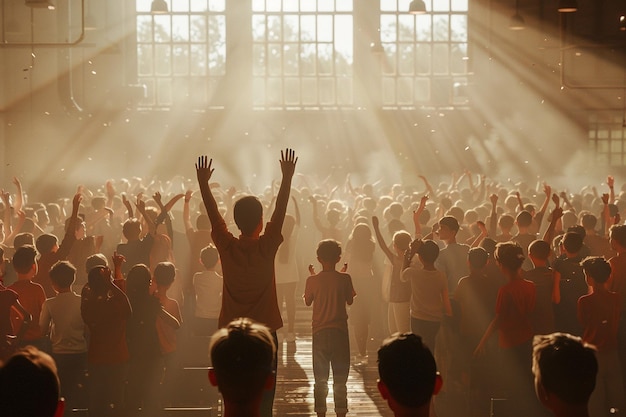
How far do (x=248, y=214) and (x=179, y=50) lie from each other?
21.8 meters

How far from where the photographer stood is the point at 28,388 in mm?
2641

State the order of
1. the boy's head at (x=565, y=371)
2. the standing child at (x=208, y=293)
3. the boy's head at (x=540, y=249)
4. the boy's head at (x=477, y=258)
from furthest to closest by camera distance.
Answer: the standing child at (x=208, y=293), the boy's head at (x=477, y=258), the boy's head at (x=540, y=249), the boy's head at (x=565, y=371)

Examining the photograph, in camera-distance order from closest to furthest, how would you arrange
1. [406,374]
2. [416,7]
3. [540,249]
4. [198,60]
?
1. [406,374]
2. [540,249]
3. [416,7]
4. [198,60]

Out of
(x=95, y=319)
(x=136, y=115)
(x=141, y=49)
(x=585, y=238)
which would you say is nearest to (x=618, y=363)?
(x=585, y=238)

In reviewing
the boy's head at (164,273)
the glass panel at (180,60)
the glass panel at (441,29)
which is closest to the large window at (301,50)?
the glass panel at (180,60)

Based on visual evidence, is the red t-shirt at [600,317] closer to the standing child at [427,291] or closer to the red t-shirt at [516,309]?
the red t-shirt at [516,309]

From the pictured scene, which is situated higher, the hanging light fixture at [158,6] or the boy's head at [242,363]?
the hanging light fixture at [158,6]

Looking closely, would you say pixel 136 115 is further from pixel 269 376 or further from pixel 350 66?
Result: pixel 269 376

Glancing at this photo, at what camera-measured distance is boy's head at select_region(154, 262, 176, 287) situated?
6324mm

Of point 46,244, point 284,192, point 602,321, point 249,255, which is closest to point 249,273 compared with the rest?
point 249,255

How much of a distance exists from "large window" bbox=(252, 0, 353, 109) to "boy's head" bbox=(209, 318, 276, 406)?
22551mm

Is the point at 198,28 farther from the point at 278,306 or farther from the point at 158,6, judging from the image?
the point at 278,306

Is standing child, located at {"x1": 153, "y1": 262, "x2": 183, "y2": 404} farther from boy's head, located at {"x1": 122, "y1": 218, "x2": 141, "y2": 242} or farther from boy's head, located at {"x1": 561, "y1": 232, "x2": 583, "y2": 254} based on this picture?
boy's head, located at {"x1": 561, "y1": 232, "x2": 583, "y2": 254}

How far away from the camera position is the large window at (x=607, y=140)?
75.7 ft
